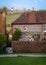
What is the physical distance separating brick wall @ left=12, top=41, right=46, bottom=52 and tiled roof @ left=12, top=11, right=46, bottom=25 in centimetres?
1201

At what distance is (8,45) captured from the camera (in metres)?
32.4

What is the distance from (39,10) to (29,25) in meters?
3.71

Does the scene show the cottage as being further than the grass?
No

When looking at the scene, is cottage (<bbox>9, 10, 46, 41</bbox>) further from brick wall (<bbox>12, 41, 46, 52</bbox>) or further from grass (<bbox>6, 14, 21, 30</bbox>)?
brick wall (<bbox>12, 41, 46, 52</bbox>)

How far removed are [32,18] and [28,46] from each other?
46.2 ft

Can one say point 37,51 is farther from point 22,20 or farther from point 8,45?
point 22,20

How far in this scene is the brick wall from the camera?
29234mm

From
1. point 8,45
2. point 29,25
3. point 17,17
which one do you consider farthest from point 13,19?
point 8,45

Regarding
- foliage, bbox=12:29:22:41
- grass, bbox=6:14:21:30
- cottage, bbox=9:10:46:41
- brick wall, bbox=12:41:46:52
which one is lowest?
brick wall, bbox=12:41:46:52

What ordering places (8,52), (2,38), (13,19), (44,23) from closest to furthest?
(8,52), (2,38), (44,23), (13,19)

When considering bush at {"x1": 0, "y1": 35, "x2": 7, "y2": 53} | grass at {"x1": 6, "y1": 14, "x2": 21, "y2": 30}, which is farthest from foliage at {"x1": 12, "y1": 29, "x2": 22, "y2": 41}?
bush at {"x1": 0, "y1": 35, "x2": 7, "y2": 53}

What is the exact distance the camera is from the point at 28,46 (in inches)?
1153

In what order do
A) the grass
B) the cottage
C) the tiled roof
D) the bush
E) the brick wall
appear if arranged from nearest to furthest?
the brick wall
the bush
the cottage
the tiled roof
the grass

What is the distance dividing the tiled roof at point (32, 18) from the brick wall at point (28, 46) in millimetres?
12013
